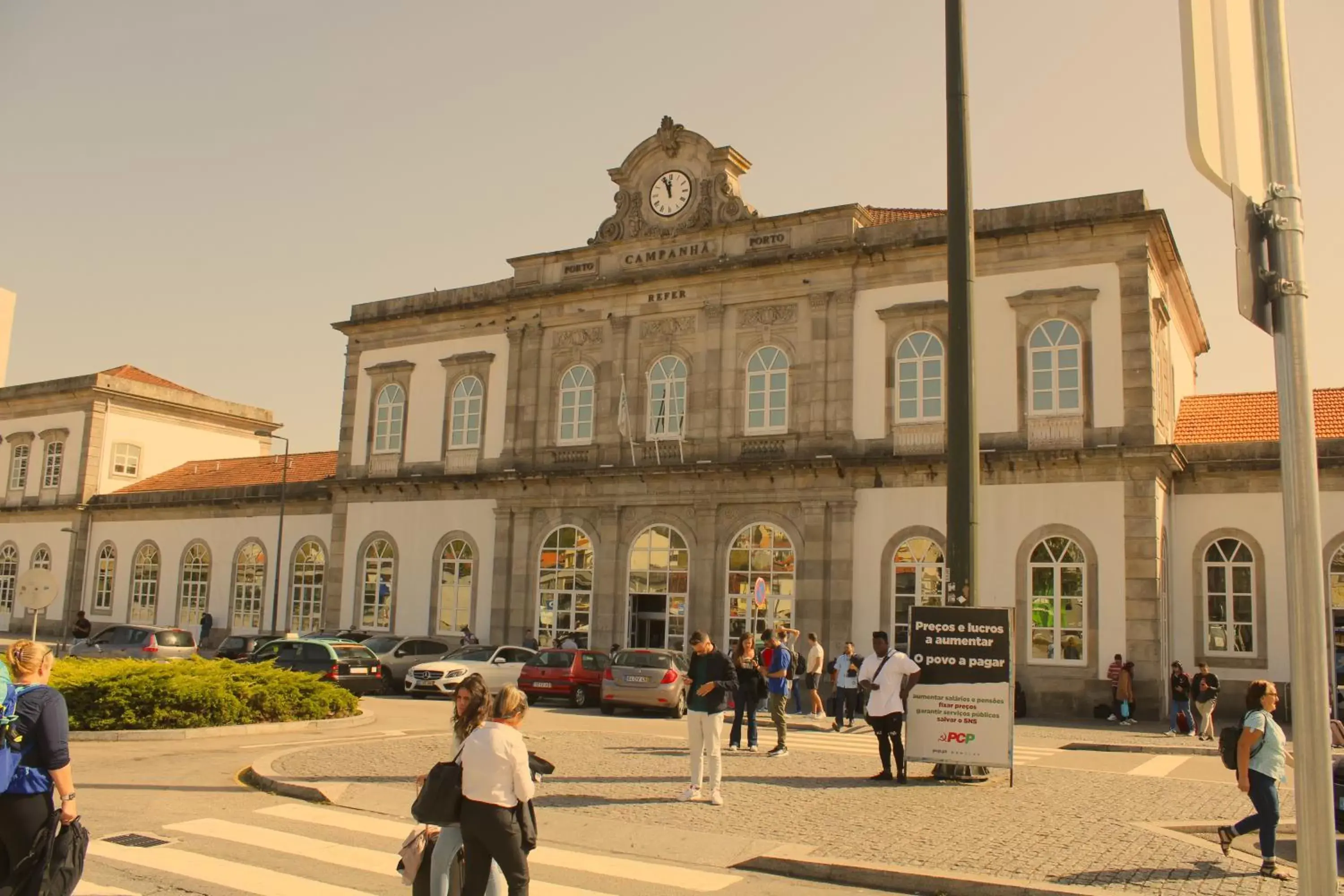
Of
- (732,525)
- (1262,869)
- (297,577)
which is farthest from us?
(297,577)

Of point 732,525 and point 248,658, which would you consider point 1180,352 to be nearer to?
point 732,525

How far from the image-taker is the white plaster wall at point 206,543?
4225 cm

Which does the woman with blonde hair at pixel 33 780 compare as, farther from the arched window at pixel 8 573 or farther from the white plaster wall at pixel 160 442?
the arched window at pixel 8 573

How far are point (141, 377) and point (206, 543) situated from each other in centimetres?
1361

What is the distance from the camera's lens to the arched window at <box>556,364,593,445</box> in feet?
114

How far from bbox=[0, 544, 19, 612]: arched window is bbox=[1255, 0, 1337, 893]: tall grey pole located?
5674cm

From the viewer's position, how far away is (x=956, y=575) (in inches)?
555

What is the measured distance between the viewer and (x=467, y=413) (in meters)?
37.2

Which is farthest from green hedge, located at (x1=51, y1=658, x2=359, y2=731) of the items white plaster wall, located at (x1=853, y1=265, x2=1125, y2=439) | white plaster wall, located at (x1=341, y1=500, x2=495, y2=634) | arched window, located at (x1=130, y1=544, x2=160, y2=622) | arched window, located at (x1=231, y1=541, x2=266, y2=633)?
arched window, located at (x1=130, y1=544, x2=160, y2=622)

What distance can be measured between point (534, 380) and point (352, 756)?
70.5 ft

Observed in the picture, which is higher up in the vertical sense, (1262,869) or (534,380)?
(534,380)

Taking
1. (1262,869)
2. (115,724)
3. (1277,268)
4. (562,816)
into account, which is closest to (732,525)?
(115,724)

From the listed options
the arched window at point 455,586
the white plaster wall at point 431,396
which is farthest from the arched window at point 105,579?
the arched window at point 455,586

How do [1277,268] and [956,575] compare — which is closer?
[1277,268]
